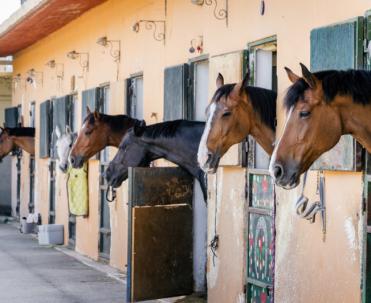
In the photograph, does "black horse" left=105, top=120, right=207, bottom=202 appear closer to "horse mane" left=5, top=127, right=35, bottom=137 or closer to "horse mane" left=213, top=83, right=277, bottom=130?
"horse mane" left=213, top=83, right=277, bottom=130

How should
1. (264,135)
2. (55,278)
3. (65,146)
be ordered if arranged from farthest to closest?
(65,146), (55,278), (264,135)

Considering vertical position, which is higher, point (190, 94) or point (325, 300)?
point (190, 94)

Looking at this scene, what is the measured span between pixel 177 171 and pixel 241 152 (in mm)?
1228

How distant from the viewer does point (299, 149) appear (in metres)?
4.45

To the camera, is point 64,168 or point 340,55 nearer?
point 340,55

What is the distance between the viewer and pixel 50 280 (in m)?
9.67

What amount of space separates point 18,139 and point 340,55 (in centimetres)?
1151

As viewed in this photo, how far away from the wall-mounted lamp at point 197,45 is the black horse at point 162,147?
2.51 ft

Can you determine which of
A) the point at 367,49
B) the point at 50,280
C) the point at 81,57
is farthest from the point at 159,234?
the point at 81,57

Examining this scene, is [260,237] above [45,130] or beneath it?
beneath

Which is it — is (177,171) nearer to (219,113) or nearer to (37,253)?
(219,113)

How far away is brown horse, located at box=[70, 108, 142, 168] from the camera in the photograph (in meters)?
9.34

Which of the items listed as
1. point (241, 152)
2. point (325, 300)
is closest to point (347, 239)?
point (325, 300)

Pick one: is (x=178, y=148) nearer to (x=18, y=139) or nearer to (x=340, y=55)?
(x=340, y=55)
